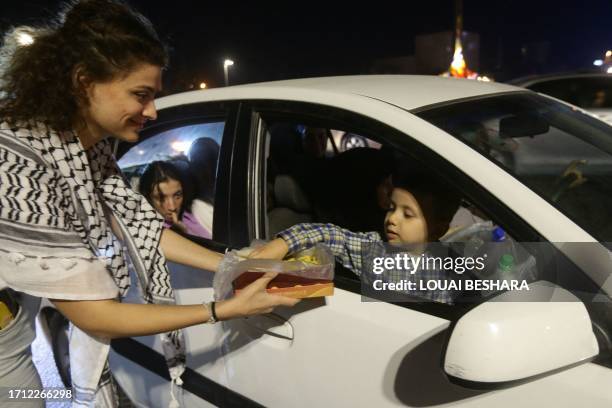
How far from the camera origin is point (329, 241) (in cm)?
166

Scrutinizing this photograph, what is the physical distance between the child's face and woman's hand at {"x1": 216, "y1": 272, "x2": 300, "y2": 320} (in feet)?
1.68

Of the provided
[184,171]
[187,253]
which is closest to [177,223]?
[184,171]

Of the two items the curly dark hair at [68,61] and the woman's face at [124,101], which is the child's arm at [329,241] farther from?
the curly dark hair at [68,61]

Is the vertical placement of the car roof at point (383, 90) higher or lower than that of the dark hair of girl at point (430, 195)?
higher

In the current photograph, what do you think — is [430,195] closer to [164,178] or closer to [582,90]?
[164,178]

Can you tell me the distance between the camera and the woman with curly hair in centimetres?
118

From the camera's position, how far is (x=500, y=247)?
4.91 ft

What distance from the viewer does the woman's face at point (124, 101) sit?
1.30 metres

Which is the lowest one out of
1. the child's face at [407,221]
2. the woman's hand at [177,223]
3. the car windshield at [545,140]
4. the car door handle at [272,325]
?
the car door handle at [272,325]

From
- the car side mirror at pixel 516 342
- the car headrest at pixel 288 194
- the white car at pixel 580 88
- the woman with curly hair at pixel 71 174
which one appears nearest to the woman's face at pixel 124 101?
the woman with curly hair at pixel 71 174

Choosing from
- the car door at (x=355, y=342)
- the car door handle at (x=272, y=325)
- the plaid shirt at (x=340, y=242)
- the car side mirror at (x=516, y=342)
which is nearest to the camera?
the car side mirror at (x=516, y=342)

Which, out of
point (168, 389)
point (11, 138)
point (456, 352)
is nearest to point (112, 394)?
point (168, 389)

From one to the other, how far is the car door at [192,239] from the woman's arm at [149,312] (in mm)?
396

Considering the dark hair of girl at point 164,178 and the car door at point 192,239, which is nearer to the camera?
the car door at point 192,239
